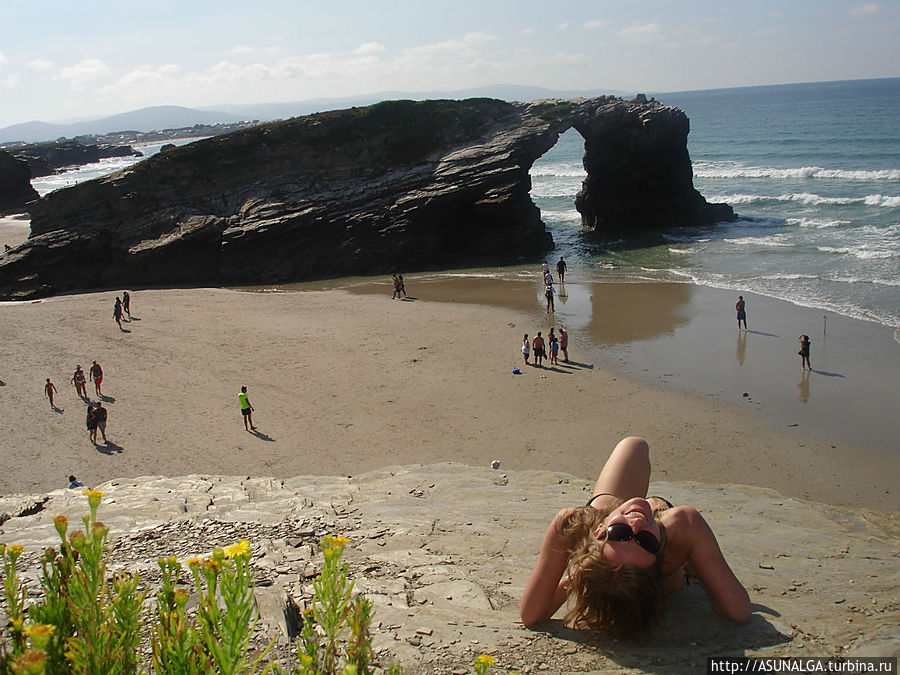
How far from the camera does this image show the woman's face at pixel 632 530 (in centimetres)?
300

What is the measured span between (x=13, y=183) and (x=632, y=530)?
76748 millimetres

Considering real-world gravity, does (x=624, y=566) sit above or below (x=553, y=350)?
above

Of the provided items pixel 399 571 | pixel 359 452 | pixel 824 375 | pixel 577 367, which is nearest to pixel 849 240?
pixel 824 375

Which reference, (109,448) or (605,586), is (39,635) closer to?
(605,586)

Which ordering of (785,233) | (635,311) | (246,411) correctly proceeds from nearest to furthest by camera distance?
1. (246,411)
2. (635,311)
3. (785,233)

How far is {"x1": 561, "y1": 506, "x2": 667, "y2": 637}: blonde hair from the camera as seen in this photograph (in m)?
3.04

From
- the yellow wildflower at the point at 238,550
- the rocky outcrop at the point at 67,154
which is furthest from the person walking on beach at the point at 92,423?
the rocky outcrop at the point at 67,154

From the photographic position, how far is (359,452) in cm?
1322

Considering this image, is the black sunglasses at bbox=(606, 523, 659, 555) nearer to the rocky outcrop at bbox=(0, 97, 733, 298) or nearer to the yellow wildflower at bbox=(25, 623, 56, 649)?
the yellow wildflower at bbox=(25, 623, 56, 649)

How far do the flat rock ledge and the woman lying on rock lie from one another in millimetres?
156

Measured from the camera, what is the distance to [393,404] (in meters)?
15.6

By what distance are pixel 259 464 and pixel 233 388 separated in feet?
16.3

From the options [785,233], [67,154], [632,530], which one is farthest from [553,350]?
[67,154]

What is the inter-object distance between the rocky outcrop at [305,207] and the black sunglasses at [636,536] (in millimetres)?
30591
